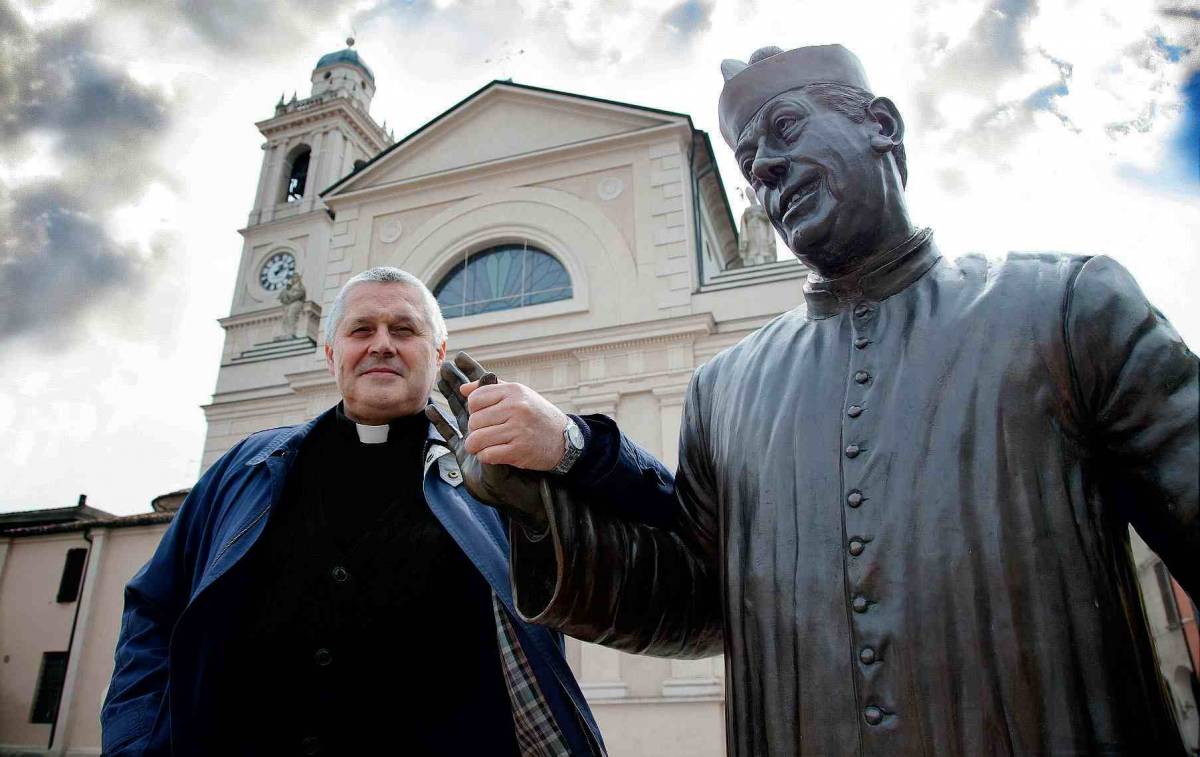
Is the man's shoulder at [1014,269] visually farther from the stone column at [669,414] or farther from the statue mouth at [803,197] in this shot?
the stone column at [669,414]

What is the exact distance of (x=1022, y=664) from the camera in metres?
1.01

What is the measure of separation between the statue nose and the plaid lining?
1.23 metres

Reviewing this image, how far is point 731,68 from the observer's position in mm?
1535

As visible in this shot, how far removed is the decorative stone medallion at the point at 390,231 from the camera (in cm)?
1555

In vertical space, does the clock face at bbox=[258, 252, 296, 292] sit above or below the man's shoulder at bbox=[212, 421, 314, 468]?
above

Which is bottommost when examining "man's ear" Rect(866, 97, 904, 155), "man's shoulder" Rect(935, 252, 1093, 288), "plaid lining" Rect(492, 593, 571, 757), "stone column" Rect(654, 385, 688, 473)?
"plaid lining" Rect(492, 593, 571, 757)

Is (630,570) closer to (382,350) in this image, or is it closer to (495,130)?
(382,350)

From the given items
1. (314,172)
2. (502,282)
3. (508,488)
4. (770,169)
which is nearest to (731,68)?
(770,169)

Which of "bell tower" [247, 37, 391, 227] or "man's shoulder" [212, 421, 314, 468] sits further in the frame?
"bell tower" [247, 37, 391, 227]

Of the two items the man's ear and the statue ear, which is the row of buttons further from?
the statue ear

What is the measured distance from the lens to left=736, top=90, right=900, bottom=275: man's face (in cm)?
135

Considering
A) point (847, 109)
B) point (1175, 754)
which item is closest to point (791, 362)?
point (847, 109)

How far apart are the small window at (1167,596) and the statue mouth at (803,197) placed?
720 inches

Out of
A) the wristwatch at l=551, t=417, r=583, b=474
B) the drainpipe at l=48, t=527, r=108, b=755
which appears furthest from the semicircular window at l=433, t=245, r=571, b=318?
the wristwatch at l=551, t=417, r=583, b=474
